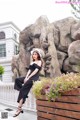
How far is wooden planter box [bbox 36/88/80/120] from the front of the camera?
291 centimetres

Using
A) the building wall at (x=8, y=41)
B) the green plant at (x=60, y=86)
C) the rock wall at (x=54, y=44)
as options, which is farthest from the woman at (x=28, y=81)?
the building wall at (x=8, y=41)

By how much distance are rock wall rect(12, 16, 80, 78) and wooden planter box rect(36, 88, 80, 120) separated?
17.0 feet

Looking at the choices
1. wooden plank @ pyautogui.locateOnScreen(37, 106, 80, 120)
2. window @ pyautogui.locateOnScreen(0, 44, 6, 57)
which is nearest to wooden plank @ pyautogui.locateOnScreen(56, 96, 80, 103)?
wooden plank @ pyautogui.locateOnScreen(37, 106, 80, 120)

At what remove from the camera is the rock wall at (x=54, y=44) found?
9287 mm

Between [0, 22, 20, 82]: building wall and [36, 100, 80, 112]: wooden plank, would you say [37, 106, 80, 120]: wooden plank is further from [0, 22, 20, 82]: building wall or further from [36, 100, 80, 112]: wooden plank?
[0, 22, 20, 82]: building wall

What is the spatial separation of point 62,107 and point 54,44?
23.8ft

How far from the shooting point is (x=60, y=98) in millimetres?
3197

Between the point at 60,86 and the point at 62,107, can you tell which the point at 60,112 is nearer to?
the point at 62,107

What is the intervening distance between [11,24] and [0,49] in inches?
128

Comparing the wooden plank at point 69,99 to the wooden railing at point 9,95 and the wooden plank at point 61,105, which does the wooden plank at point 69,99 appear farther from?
the wooden railing at point 9,95

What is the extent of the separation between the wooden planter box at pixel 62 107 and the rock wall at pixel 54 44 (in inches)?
204

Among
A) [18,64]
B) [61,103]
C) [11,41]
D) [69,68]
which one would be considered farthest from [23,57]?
[11,41]

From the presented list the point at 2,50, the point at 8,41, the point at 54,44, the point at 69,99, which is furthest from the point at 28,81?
the point at 2,50

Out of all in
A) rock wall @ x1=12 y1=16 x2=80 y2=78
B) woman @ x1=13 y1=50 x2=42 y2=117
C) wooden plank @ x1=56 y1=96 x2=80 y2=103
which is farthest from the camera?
rock wall @ x1=12 y1=16 x2=80 y2=78
